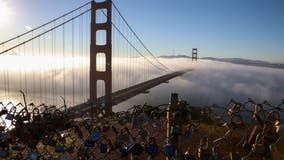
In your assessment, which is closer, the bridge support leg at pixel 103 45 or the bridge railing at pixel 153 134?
the bridge railing at pixel 153 134

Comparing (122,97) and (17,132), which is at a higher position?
(17,132)

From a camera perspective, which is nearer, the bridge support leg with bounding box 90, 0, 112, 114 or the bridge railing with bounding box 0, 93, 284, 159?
the bridge railing with bounding box 0, 93, 284, 159

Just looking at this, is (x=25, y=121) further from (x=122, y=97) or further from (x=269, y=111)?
(x=122, y=97)

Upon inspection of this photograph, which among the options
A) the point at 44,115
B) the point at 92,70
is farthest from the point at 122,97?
the point at 44,115

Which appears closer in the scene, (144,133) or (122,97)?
(144,133)

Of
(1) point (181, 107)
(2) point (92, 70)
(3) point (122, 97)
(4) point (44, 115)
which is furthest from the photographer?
(3) point (122, 97)

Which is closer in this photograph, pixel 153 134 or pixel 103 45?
pixel 153 134

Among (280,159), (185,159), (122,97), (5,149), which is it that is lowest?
(122,97)

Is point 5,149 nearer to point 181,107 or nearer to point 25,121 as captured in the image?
point 25,121

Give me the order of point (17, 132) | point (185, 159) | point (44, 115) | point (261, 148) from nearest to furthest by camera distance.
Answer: point (261, 148) → point (185, 159) → point (17, 132) → point (44, 115)
